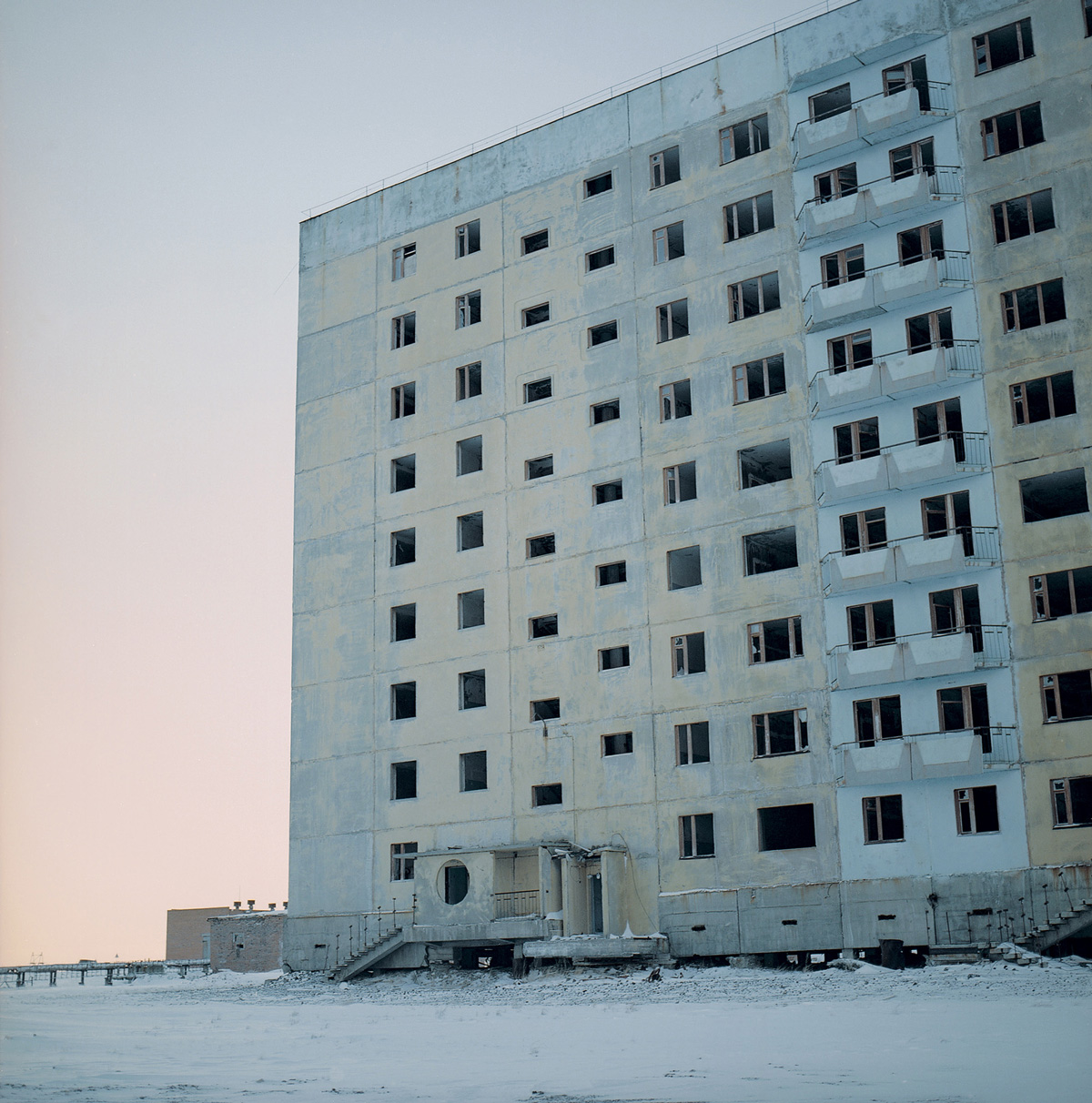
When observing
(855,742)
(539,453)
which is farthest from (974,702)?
(539,453)

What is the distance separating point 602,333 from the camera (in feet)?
191

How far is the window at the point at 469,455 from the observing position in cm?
6038

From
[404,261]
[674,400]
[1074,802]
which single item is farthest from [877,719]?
[404,261]

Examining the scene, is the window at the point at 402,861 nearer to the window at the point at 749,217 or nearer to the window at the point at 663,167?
the window at the point at 749,217

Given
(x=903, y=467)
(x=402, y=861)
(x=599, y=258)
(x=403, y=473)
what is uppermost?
(x=599, y=258)

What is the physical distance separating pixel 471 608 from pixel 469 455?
283 inches

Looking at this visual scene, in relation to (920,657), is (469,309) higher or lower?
higher

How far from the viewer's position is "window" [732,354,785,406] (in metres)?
53.5

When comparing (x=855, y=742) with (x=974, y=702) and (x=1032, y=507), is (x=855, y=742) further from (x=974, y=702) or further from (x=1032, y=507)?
(x=1032, y=507)

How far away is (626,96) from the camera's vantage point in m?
60.0

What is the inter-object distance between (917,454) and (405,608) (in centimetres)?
2395

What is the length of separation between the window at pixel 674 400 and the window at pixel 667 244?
549 centimetres

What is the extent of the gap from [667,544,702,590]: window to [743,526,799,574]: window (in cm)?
199

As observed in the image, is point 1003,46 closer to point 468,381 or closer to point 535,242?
point 535,242
